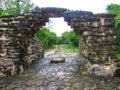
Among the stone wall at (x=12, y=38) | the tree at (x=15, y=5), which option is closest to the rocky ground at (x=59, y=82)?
the stone wall at (x=12, y=38)

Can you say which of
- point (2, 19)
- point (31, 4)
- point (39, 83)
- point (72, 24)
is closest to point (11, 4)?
point (31, 4)

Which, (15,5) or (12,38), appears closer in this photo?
(12,38)

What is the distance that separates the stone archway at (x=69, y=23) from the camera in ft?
24.5

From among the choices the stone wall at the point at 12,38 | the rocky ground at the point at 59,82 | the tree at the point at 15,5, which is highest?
the tree at the point at 15,5

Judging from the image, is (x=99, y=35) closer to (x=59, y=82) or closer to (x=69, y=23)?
(x=69, y=23)

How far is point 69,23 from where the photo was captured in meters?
8.03

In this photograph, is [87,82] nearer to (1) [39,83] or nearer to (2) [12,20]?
(1) [39,83]

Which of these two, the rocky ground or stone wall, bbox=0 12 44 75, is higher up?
stone wall, bbox=0 12 44 75

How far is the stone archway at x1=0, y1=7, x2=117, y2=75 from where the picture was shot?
7.45 metres

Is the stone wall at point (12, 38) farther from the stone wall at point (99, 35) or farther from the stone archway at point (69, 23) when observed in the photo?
the stone wall at point (99, 35)

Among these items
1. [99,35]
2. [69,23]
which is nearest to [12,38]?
[69,23]

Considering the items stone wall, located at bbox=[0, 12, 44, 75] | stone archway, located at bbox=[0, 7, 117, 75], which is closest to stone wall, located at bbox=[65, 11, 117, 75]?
stone archway, located at bbox=[0, 7, 117, 75]

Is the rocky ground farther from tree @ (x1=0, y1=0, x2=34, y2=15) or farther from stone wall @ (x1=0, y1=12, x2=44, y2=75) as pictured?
tree @ (x1=0, y1=0, x2=34, y2=15)

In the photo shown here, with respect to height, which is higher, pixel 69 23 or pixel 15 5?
pixel 15 5
